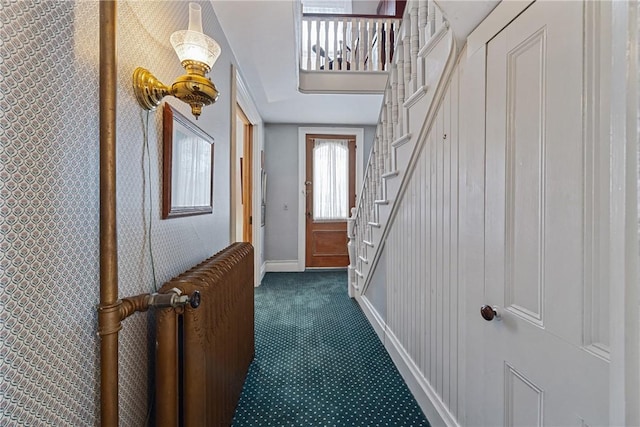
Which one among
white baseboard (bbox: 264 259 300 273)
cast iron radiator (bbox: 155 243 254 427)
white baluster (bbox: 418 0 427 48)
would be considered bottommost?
white baseboard (bbox: 264 259 300 273)

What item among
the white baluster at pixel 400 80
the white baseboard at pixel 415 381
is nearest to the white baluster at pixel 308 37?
the white baluster at pixel 400 80

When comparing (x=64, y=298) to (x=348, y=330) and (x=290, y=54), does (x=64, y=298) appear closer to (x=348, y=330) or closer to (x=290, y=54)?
(x=348, y=330)

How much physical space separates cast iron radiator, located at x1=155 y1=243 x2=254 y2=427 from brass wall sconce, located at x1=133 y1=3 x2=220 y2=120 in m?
0.65

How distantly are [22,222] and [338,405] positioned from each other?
1642mm

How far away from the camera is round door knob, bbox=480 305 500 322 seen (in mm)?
1003

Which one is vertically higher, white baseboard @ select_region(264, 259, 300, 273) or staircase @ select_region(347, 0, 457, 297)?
staircase @ select_region(347, 0, 457, 297)

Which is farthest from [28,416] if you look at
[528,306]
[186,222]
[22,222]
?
[528,306]

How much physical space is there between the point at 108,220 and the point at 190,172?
71 centimetres

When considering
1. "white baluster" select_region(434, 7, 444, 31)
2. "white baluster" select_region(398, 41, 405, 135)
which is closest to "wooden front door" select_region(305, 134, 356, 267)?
"white baluster" select_region(398, 41, 405, 135)

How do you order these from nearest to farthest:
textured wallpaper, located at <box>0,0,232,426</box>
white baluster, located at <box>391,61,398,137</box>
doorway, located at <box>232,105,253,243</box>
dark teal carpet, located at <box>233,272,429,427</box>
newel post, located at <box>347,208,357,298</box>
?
textured wallpaper, located at <box>0,0,232,426</box>
dark teal carpet, located at <box>233,272,429,427</box>
white baluster, located at <box>391,61,398,137</box>
newel post, located at <box>347,208,357,298</box>
doorway, located at <box>232,105,253,243</box>

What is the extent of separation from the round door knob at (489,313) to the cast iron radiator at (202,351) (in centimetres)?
98

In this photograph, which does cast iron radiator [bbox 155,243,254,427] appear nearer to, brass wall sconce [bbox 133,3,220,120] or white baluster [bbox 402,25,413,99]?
brass wall sconce [bbox 133,3,220,120]

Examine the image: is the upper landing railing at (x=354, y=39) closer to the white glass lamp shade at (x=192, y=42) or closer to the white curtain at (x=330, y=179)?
the white curtain at (x=330, y=179)

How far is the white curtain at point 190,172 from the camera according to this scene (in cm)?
131
